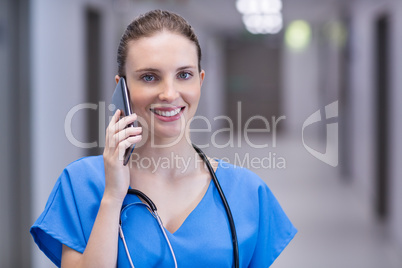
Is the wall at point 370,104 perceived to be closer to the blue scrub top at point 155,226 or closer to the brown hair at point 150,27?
the blue scrub top at point 155,226

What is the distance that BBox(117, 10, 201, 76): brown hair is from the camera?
0.96 metres

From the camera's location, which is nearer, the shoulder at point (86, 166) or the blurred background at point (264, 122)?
the shoulder at point (86, 166)

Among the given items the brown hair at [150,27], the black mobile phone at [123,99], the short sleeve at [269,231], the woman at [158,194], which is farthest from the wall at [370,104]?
the black mobile phone at [123,99]

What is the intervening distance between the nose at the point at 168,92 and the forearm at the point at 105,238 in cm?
24

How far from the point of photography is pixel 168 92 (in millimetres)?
921

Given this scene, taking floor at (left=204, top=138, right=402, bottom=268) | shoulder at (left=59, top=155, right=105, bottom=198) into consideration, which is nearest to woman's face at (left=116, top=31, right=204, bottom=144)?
shoulder at (left=59, top=155, right=105, bottom=198)

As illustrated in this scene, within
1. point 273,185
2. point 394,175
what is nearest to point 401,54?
point 394,175

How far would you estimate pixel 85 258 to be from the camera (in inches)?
36.4

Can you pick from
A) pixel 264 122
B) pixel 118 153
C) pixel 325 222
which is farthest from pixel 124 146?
pixel 325 222

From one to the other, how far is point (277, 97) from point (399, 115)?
33.2 ft

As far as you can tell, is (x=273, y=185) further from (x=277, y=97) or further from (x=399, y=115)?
(x=277, y=97)

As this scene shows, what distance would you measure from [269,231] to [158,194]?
1.00ft

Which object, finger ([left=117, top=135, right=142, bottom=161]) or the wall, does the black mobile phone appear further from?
the wall

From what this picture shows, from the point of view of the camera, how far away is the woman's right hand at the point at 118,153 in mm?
902
